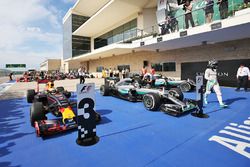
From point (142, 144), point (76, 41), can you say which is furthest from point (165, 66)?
point (76, 41)

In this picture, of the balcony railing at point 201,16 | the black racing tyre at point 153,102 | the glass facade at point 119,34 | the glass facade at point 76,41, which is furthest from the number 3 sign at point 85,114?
the glass facade at point 76,41

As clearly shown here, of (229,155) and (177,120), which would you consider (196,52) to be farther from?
(229,155)

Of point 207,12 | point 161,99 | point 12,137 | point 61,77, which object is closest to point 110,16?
point 61,77

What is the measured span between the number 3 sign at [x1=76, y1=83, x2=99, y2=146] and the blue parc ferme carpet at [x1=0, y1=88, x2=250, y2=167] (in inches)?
8.1

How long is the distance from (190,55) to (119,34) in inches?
484

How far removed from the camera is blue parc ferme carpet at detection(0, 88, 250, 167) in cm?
251

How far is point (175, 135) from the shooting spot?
3.43m

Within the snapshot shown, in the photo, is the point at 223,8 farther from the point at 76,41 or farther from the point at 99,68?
the point at 76,41

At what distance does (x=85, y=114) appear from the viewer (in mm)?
3016

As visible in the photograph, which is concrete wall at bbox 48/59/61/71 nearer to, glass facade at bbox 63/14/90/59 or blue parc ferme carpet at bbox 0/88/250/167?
glass facade at bbox 63/14/90/59

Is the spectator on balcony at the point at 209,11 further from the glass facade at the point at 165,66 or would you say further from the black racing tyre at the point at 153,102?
the black racing tyre at the point at 153,102

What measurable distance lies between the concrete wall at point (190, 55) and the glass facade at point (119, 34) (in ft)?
8.02

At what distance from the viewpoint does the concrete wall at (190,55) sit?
10298mm

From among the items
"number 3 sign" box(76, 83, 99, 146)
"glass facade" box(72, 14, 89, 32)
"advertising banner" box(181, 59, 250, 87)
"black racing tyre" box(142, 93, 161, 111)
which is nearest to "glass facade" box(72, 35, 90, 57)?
"glass facade" box(72, 14, 89, 32)
